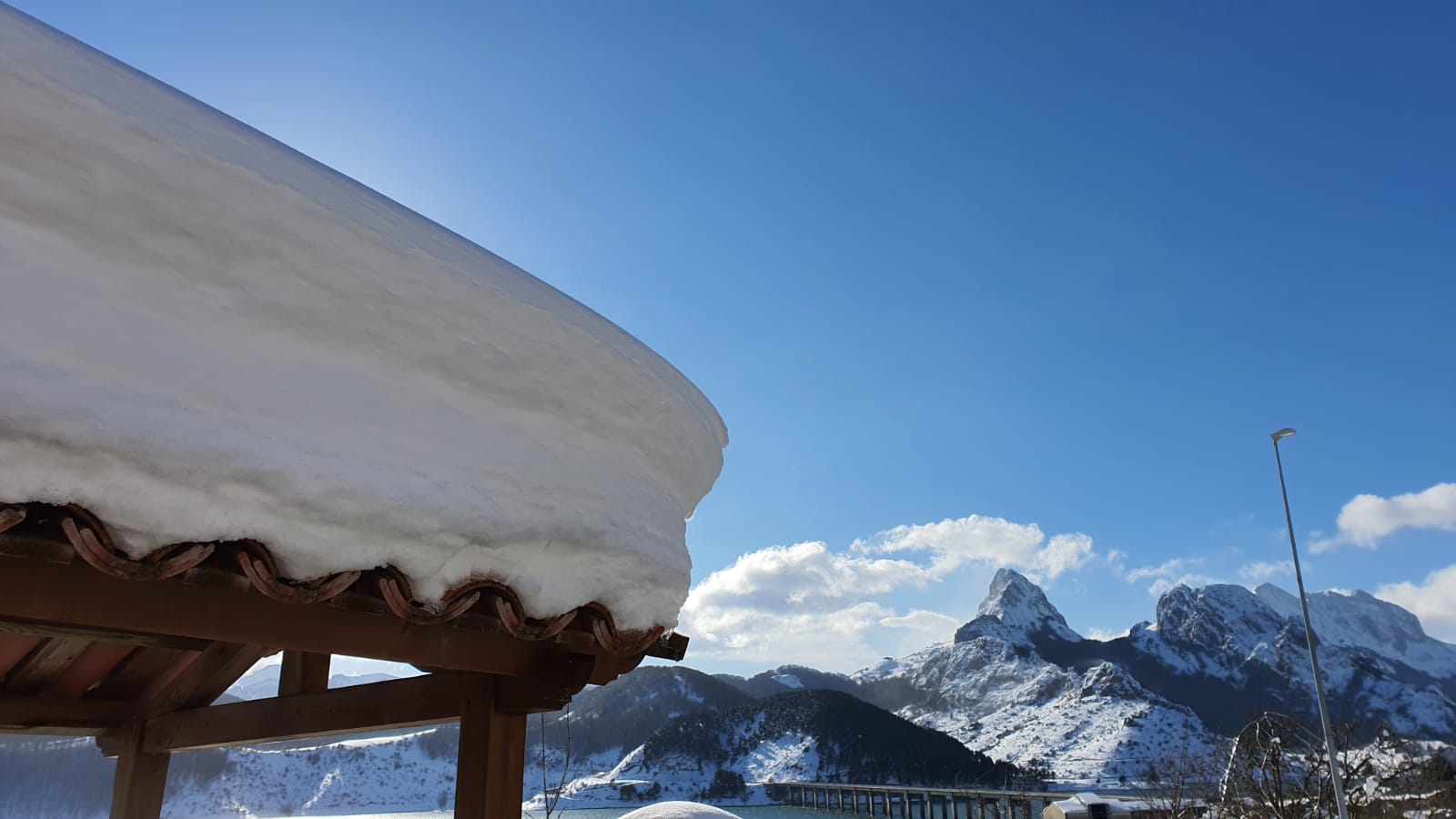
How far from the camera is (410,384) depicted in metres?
2.13

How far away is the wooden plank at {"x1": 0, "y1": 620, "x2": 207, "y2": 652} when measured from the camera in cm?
217

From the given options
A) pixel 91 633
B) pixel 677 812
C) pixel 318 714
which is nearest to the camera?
pixel 91 633

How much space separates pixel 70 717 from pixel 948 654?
185701mm

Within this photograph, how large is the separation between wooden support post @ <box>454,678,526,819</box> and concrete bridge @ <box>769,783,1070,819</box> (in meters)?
40.6

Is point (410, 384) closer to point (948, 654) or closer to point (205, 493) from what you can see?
point (205, 493)

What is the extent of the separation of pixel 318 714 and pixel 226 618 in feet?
5.28

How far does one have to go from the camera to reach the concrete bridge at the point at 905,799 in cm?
4322

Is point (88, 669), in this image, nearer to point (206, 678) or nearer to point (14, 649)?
point (14, 649)

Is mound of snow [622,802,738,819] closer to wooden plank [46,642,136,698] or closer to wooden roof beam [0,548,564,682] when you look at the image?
wooden plank [46,642,136,698]

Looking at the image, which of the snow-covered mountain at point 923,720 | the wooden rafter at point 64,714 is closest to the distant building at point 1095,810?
the snow-covered mountain at point 923,720

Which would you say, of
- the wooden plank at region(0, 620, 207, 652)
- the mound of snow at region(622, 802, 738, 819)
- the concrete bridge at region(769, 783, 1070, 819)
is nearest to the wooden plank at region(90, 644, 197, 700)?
the wooden plank at region(0, 620, 207, 652)

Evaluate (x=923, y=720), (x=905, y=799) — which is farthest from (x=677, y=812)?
(x=923, y=720)

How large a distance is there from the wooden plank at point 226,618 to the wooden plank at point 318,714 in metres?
0.37

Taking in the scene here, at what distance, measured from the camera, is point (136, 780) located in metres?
3.99
